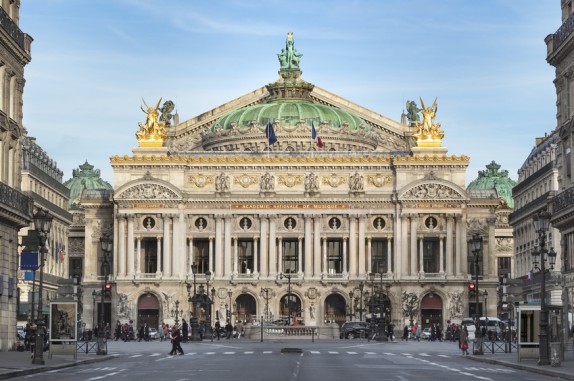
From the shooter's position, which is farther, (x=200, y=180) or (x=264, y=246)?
(x=200, y=180)

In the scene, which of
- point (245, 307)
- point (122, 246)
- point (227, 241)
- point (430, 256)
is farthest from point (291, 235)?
point (122, 246)

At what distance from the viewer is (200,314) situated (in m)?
151

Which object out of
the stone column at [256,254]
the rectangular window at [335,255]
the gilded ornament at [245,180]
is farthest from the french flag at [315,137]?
the stone column at [256,254]

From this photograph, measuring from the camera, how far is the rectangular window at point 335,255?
512 feet

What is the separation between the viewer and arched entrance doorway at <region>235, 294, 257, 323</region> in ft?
504

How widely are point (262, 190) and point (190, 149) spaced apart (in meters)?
22.8

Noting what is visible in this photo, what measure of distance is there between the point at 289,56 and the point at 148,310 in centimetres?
4959

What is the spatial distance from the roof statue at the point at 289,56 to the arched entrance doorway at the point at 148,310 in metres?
46.3

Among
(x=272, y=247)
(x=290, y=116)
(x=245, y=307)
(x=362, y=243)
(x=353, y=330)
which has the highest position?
(x=290, y=116)

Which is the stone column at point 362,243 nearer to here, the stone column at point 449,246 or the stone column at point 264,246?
the stone column at point 449,246

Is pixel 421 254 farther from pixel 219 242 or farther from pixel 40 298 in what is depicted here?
pixel 40 298

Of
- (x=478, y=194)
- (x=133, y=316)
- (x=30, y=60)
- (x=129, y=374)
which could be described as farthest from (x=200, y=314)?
(x=129, y=374)

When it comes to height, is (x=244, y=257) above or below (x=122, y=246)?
below

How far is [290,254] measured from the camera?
15675 cm
